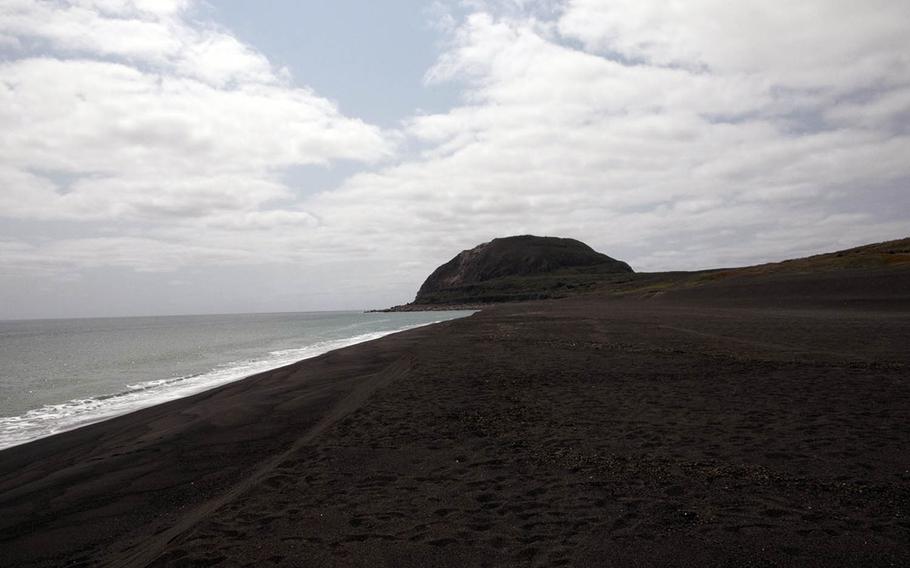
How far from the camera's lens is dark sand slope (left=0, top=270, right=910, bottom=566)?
5.69 metres

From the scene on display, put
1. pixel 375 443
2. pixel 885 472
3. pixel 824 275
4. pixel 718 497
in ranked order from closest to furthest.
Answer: pixel 718 497 < pixel 885 472 < pixel 375 443 < pixel 824 275

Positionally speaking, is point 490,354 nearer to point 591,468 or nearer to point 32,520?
point 591,468

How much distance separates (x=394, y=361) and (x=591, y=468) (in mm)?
16633

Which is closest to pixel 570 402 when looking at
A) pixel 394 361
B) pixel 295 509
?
Answer: pixel 295 509

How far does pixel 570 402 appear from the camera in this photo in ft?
41.1

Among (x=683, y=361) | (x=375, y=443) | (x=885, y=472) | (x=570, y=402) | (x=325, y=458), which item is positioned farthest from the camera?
(x=683, y=361)

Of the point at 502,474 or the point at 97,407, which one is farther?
the point at 97,407

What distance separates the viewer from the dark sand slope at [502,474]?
5.69m

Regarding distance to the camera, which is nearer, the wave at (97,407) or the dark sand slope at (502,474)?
the dark sand slope at (502,474)

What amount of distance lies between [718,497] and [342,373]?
16445mm

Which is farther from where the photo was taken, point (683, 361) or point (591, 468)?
point (683, 361)

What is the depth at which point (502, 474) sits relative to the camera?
7875 millimetres

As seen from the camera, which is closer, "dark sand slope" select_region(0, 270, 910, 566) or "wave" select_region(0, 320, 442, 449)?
"dark sand slope" select_region(0, 270, 910, 566)

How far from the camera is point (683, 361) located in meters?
18.3
